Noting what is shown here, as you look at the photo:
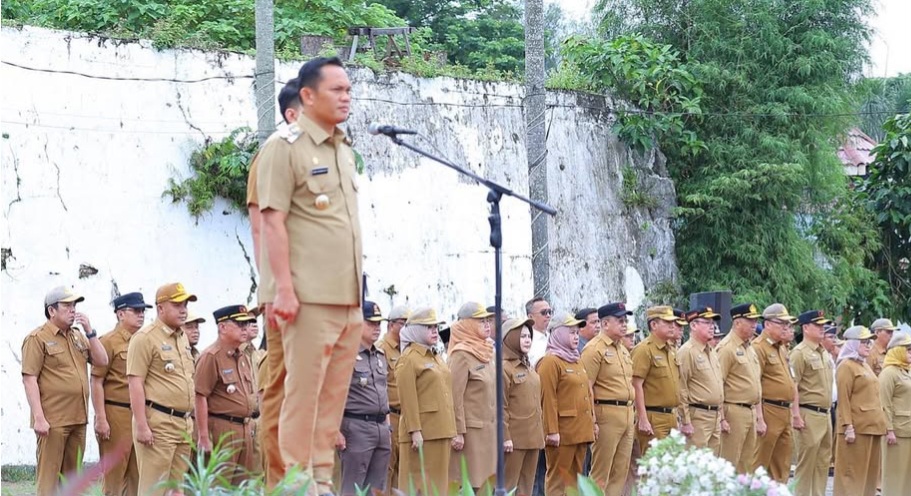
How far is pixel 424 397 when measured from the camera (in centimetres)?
1035

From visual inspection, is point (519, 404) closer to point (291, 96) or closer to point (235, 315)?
point (235, 315)

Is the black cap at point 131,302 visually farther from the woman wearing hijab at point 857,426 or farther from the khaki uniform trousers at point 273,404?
the woman wearing hijab at point 857,426

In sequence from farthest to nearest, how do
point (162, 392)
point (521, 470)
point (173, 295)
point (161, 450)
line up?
point (521, 470) < point (173, 295) < point (162, 392) < point (161, 450)

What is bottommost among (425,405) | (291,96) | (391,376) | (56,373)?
(425,405)

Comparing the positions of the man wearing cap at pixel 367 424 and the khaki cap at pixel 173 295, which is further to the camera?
the man wearing cap at pixel 367 424

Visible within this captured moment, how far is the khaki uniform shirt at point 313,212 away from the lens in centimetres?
559

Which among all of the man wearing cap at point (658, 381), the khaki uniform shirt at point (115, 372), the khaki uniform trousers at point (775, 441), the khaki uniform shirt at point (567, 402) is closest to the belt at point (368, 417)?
the khaki uniform shirt at point (115, 372)

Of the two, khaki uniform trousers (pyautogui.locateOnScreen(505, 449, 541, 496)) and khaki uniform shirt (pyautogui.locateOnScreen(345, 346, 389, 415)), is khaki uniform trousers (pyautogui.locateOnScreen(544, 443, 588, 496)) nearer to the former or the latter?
khaki uniform trousers (pyautogui.locateOnScreen(505, 449, 541, 496))

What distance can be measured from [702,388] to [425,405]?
331cm

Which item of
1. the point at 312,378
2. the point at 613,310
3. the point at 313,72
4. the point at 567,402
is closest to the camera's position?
the point at 312,378

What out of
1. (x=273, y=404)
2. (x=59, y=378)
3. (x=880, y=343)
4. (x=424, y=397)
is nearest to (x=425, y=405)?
(x=424, y=397)

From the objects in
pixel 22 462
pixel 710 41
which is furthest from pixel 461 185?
pixel 22 462

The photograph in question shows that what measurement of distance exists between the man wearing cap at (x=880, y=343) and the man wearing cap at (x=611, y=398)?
448cm

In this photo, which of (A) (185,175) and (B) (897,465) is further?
(B) (897,465)
